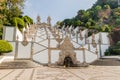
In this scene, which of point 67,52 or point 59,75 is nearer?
point 59,75

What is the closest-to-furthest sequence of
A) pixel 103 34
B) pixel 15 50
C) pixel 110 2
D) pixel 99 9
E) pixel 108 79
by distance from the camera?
pixel 108 79 < pixel 15 50 < pixel 103 34 < pixel 99 9 < pixel 110 2

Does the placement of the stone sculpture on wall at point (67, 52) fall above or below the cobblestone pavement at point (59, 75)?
above

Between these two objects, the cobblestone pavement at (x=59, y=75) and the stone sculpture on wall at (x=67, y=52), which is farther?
the stone sculpture on wall at (x=67, y=52)

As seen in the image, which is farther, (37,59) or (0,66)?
(37,59)

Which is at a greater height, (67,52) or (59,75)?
(67,52)

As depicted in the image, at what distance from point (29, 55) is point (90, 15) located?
97.3 ft

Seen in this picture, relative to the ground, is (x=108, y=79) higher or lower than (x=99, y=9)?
lower

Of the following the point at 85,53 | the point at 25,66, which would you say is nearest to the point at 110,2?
the point at 85,53

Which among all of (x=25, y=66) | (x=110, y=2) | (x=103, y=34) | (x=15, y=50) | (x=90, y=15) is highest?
(x=110, y=2)

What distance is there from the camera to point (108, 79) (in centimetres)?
1122

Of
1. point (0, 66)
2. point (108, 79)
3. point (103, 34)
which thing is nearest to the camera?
point (108, 79)

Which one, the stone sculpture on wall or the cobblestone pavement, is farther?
the stone sculpture on wall

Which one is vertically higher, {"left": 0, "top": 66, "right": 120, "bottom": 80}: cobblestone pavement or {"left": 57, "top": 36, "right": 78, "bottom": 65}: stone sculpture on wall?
{"left": 57, "top": 36, "right": 78, "bottom": 65}: stone sculpture on wall

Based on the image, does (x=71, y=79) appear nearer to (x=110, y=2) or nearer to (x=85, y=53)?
(x=85, y=53)
